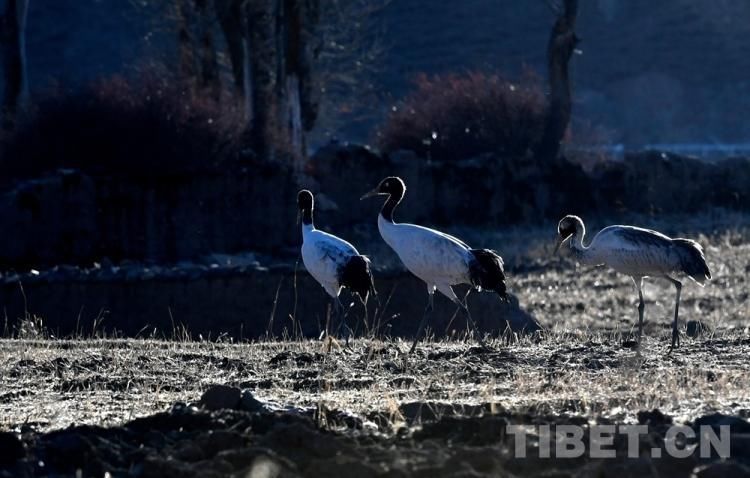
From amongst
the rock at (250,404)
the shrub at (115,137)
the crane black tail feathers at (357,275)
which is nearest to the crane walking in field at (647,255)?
the crane black tail feathers at (357,275)

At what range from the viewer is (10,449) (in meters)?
8.23

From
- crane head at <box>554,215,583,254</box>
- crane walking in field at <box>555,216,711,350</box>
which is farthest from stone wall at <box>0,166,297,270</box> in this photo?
crane walking in field at <box>555,216,711,350</box>

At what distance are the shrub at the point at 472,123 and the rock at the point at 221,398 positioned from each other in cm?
2742

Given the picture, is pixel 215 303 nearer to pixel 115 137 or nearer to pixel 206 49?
pixel 115 137

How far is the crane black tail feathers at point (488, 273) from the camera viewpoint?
1340cm

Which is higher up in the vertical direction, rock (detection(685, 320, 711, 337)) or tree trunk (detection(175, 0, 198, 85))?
tree trunk (detection(175, 0, 198, 85))

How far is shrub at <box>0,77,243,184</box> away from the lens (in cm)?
2809

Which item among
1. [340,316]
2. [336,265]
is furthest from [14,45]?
[336,265]

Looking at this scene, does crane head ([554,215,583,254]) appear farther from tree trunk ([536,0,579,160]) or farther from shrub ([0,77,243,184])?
tree trunk ([536,0,579,160])

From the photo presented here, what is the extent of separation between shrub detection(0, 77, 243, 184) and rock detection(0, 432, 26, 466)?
63.9 ft

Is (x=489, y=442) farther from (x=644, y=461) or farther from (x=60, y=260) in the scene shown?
(x=60, y=260)

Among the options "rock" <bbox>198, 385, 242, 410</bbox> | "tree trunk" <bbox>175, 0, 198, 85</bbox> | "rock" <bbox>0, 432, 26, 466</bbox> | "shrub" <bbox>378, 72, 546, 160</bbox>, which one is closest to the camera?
"rock" <bbox>0, 432, 26, 466</bbox>

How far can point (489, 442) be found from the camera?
26.8 feet

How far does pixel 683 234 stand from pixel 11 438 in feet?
76.2
